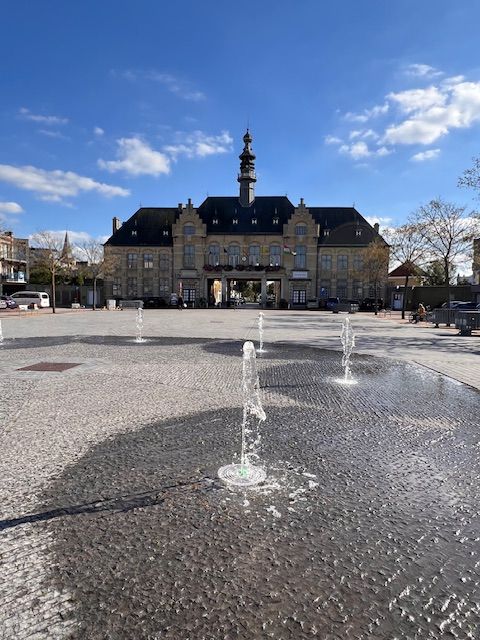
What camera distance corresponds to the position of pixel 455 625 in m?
2.24

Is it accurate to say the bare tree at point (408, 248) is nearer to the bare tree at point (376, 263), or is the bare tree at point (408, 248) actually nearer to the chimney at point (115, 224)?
the bare tree at point (376, 263)

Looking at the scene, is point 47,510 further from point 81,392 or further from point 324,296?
point 324,296

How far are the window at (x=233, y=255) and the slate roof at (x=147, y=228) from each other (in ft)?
30.9

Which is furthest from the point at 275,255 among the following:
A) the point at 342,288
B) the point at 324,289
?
the point at 342,288

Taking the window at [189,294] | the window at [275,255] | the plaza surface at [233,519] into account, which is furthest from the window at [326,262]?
the plaza surface at [233,519]

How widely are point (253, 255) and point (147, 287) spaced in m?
17.1

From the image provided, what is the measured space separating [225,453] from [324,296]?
6184 cm

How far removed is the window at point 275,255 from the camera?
6569cm

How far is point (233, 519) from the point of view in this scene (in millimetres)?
3223

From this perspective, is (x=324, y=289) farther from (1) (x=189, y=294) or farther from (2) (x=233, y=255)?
(1) (x=189, y=294)

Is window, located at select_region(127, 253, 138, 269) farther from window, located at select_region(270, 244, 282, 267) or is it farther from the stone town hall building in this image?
window, located at select_region(270, 244, 282, 267)

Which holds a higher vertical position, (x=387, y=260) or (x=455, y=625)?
(x=387, y=260)

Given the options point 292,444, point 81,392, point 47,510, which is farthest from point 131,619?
point 81,392

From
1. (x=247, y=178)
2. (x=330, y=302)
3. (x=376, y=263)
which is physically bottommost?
(x=330, y=302)
